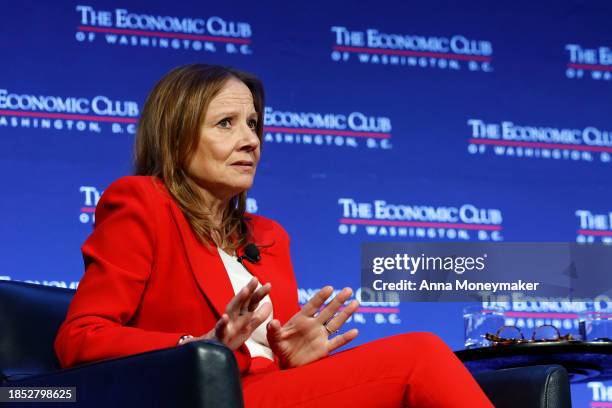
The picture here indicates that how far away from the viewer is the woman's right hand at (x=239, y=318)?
4.99 ft

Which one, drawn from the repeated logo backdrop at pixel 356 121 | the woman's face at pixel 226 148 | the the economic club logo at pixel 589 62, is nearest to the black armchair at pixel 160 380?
the woman's face at pixel 226 148

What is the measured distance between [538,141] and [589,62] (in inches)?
17.5

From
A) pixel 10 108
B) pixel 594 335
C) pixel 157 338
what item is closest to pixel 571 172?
pixel 594 335

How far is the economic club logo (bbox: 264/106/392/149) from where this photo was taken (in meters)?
3.55

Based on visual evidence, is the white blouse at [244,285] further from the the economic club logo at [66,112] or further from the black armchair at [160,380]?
the the economic club logo at [66,112]

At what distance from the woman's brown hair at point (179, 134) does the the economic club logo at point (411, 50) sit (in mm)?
1650

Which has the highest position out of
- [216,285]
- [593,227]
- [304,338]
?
[593,227]

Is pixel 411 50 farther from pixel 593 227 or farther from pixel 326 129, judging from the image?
pixel 593 227

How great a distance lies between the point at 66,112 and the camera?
10.9 ft

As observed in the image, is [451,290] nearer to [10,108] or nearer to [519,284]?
[519,284]

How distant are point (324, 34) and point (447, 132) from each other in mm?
609

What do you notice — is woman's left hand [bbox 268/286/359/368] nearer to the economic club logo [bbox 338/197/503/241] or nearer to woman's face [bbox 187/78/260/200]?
woman's face [bbox 187/78/260/200]

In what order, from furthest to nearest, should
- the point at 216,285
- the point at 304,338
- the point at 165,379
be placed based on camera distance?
the point at 216,285
the point at 304,338
the point at 165,379

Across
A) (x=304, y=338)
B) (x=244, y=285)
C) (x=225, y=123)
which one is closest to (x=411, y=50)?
(x=225, y=123)
